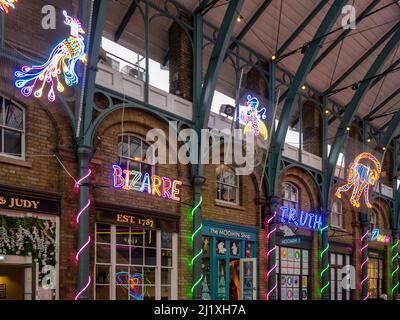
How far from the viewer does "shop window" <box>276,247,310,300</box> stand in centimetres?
1905

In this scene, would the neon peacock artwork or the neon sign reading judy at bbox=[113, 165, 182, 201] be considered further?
the neon sign reading judy at bbox=[113, 165, 182, 201]

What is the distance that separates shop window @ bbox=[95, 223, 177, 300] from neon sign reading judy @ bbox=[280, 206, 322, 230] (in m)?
5.89

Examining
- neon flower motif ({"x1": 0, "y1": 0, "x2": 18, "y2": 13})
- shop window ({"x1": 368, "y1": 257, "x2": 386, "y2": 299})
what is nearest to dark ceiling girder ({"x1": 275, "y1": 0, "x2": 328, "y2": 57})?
neon flower motif ({"x1": 0, "y1": 0, "x2": 18, "y2": 13})

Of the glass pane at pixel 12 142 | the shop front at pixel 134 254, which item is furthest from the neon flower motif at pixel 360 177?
the glass pane at pixel 12 142

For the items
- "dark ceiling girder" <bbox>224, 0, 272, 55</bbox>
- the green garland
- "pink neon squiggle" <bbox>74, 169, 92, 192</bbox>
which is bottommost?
the green garland

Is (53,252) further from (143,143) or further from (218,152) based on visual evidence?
(218,152)

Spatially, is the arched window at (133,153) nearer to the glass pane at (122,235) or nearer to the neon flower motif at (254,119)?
the glass pane at (122,235)

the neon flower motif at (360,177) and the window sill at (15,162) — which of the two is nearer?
the window sill at (15,162)

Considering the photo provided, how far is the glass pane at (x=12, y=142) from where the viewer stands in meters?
10.8

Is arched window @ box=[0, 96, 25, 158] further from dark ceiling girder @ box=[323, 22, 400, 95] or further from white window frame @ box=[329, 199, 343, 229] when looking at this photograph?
white window frame @ box=[329, 199, 343, 229]

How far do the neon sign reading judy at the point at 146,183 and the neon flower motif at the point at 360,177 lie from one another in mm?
9865

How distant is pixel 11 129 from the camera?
35.6 feet

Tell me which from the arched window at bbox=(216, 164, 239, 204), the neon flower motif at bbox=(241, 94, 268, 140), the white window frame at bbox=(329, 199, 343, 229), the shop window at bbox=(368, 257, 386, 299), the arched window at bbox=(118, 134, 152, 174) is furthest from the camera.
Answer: the shop window at bbox=(368, 257, 386, 299)
